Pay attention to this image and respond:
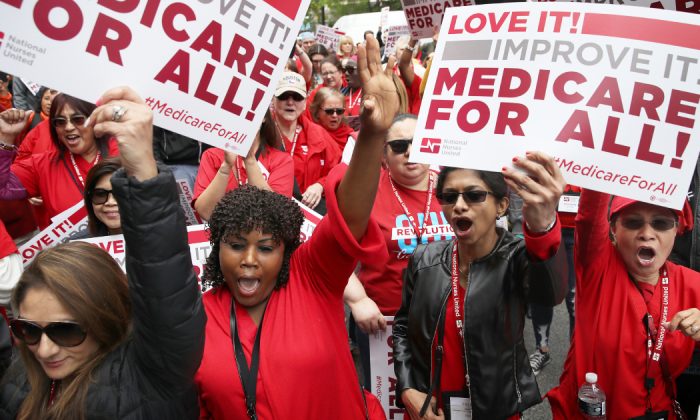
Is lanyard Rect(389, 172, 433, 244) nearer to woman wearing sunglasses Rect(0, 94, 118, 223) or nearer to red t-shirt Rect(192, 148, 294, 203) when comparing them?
red t-shirt Rect(192, 148, 294, 203)

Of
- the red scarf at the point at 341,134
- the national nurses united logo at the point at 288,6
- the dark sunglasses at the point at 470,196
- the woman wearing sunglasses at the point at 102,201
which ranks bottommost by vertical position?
the woman wearing sunglasses at the point at 102,201

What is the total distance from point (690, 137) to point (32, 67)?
2.17 metres

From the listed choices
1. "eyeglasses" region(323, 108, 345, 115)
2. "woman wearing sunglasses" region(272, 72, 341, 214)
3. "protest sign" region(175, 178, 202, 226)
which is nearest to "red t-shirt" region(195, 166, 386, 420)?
"protest sign" region(175, 178, 202, 226)

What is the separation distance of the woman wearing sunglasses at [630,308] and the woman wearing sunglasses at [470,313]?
0.25 m

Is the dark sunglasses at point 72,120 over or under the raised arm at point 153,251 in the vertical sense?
over

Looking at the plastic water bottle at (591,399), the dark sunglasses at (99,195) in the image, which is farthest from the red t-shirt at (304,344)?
the dark sunglasses at (99,195)

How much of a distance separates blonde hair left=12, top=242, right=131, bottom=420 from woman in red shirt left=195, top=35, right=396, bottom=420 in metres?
0.36

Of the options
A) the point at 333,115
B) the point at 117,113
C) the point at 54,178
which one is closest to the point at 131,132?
the point at 117,113

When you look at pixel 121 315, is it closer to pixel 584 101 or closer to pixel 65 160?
pixel 584 101

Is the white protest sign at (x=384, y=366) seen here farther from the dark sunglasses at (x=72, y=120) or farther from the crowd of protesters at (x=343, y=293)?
the dark sunglasses at (x=72, y=120)

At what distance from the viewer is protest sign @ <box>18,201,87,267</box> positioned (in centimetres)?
322

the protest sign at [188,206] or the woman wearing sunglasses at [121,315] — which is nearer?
the woman wearing sunglasses at [121,315]

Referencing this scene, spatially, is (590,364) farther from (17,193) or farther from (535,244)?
(17,193)

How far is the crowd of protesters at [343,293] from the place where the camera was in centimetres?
159
